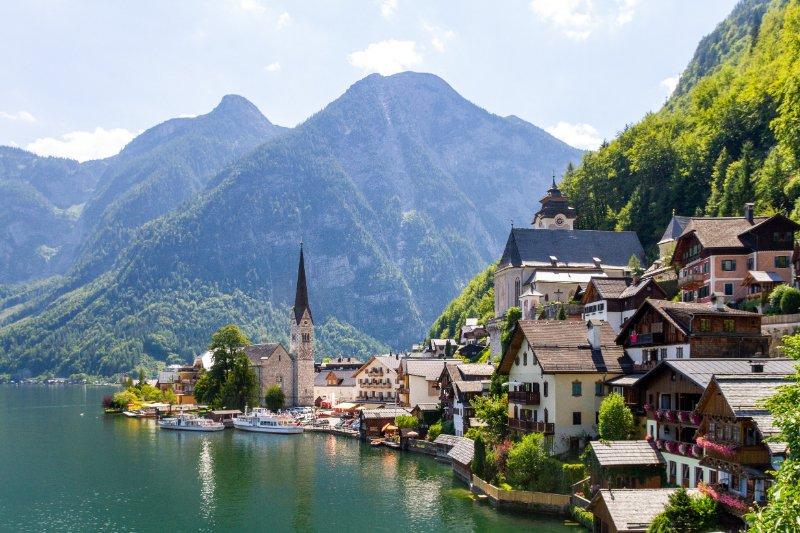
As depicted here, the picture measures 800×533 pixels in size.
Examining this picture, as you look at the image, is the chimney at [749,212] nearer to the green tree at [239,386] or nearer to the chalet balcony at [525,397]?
the chalet balcony at [525,397]

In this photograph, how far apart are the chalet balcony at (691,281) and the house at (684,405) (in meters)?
24.1

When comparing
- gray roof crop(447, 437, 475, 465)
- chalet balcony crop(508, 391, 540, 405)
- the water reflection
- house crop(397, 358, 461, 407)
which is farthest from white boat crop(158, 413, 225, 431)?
chalet balcony crop(508, 391, 540, 405)

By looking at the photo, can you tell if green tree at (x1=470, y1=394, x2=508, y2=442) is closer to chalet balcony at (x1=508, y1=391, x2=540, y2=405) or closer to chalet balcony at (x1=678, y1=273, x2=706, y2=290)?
chalet balcony at (x1=508, y1=391, x2=540, y2=405)

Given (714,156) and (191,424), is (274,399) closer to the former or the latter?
(191,424)

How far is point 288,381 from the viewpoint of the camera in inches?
5699

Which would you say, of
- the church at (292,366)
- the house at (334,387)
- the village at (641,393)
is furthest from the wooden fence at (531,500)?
the church at (292,366)

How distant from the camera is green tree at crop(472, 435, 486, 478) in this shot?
57.8m

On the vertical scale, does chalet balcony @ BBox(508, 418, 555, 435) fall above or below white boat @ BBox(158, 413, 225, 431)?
above

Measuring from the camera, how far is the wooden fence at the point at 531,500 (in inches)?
1906

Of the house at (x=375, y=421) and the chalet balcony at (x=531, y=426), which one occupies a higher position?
the chalet balcony at (x=531, y=426)

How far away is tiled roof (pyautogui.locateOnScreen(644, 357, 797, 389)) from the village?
12 centimetres

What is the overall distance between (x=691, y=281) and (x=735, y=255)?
462 cm

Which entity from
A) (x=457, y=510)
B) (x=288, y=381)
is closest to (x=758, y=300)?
(x=457, y=510)

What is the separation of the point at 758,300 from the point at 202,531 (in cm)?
4409
